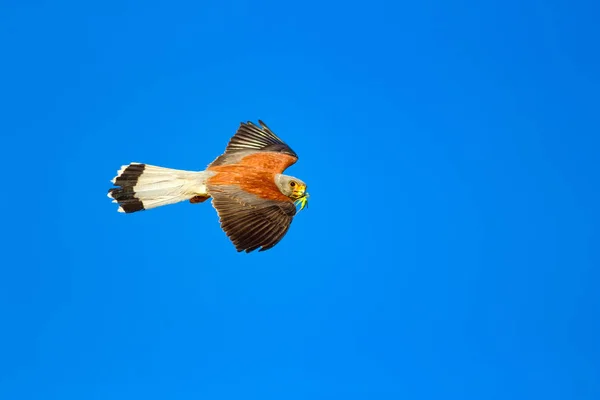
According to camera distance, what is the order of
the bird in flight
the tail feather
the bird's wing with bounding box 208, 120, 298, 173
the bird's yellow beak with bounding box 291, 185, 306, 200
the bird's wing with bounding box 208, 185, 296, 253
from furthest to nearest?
1. the bird's wing with bounding box 208, 120, 298, 173
2. the bird's yellow beak with bounding box 291, 185, 306, 200
3. the tail feather
4. the bird in flight
5. the bird's wing with bounding box 208, 185, 296, 253

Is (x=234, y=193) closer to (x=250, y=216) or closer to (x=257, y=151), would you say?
(x=250, y=216)

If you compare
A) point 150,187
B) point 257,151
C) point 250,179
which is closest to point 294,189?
point 250,179

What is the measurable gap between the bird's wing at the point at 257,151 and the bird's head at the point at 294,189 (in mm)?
605

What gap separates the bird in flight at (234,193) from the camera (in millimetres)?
11805

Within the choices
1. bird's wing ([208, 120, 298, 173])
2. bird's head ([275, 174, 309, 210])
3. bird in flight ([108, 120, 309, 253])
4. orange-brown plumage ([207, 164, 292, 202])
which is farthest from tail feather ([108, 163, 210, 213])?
bird's head ([275, 174, 309, 210])

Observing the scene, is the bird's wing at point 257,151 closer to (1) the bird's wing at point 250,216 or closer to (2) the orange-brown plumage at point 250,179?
(2) the orange-brown plumage at point 250,179

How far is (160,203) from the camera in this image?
41.0 ft

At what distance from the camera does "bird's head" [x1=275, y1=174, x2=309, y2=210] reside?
12.9m

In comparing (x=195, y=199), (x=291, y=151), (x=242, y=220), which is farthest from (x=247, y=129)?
(x=242, y=220)

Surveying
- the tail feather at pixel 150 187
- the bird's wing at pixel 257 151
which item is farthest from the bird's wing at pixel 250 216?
the bird's wing at pixel 257 151

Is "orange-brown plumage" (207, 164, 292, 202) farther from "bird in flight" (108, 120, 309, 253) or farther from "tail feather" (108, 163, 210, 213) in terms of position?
"tail feather" (108, 163, 210, 213)

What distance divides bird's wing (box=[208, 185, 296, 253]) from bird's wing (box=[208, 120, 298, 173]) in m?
1.00

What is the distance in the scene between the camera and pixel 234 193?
40.7 feet

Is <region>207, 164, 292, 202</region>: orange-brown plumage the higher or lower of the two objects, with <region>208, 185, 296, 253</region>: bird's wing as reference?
higher
